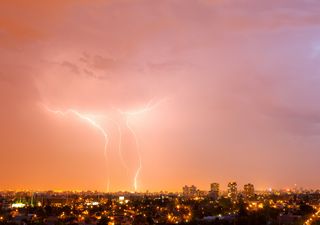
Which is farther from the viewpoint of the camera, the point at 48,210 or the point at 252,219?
the point at 48,210

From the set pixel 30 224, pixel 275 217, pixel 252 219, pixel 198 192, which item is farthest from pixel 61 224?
pixel 198 192

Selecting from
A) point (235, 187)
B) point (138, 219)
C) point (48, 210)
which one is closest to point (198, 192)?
point (235, 187)

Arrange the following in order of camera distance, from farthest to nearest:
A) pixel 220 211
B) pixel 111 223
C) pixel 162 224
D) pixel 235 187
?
pixel 235 187, pixel 220 211, pixel 111 223, pixel 162 224

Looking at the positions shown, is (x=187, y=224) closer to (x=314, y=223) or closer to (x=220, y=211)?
(x=314, y=223)

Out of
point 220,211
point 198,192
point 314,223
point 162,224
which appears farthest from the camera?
point 198,192

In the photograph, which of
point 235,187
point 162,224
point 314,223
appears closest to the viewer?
point 314,223

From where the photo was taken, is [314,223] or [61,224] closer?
[314,223]

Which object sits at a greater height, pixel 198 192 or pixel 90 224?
pixel 198 192

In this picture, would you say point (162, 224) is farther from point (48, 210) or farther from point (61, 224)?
point (48, 210)

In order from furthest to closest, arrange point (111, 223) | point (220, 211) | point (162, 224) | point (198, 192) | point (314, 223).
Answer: point (198, 192)
point (220, 211)
point (111, 223)
point (162, 224)
point (314, 223)
